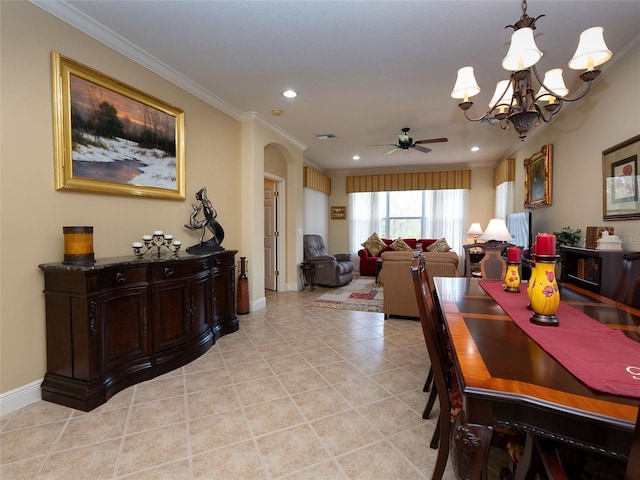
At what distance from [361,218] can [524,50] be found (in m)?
6.82

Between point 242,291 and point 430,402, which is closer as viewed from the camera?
point 430,402

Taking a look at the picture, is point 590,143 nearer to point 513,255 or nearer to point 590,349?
point 513,255

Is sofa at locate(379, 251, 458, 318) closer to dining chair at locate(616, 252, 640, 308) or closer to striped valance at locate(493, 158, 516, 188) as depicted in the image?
dining chair at locate(616, 252, 640, 308)

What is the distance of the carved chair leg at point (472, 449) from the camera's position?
33.3 inches

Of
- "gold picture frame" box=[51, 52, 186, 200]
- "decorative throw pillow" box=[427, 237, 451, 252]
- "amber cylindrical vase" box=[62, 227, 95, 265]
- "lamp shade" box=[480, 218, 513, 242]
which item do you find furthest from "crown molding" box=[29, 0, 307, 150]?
"decorative throw pillow" box=[427, 237, 451, 252]

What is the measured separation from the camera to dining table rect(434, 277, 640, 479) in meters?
0.72

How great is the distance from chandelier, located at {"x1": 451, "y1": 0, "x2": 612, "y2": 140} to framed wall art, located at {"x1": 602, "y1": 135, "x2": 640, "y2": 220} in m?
0.98

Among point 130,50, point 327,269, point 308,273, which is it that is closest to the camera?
point 130,50

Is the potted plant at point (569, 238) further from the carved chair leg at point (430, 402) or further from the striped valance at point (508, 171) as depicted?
the striped valance at point (508, 171)

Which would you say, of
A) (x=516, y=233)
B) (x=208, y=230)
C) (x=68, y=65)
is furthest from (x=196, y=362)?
(x=516, y=233)

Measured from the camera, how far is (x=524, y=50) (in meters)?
1.70

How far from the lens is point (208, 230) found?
376 centimetres

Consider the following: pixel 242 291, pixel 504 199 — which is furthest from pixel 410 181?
pixel 242 291

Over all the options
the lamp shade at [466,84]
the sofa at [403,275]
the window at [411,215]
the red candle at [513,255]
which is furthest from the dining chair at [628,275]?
the window at [411,215]
